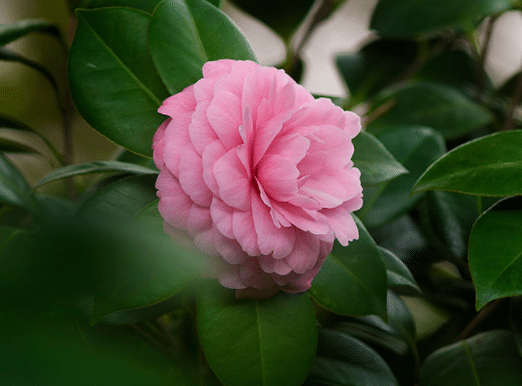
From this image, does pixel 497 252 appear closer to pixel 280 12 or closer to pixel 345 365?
pixel 345 365

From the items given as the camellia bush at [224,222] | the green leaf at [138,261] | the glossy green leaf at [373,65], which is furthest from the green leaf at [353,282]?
the glossy green leaf at [373,65]

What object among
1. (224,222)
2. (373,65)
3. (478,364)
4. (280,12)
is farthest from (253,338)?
(373,65)

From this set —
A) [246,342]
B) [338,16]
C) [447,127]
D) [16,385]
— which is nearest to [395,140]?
[447,127]

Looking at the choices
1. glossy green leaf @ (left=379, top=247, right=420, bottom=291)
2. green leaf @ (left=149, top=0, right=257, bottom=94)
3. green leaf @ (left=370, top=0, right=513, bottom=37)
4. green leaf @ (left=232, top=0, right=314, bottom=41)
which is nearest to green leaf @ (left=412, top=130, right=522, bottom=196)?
glossy green leaf @ (left=379, top=247, right=420, bottom=291)

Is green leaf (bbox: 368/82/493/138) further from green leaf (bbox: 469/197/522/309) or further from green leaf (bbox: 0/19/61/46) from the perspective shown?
green leaf (bbox: 0/19/61/46)

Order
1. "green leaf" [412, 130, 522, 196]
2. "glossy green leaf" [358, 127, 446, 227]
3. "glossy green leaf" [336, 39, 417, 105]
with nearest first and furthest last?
"green leaf" [412, 130, 522, 196] → "glossy green leaf" [358, 127, 446, 227] → "glossy green leaf" [336, 39, 417, 105]

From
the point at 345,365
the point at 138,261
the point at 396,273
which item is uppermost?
the point at 138,261
